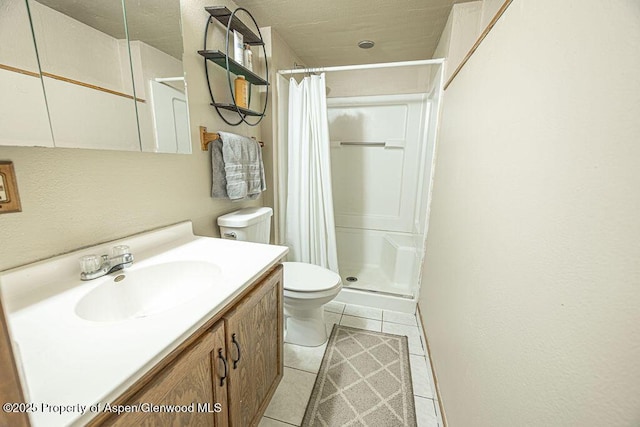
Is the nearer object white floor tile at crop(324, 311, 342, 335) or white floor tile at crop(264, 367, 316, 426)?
white floor tile at crop(264, 367, 316, 426)

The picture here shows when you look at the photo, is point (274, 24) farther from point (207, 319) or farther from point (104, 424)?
point (104, 424)

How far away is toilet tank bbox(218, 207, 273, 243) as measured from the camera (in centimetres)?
142

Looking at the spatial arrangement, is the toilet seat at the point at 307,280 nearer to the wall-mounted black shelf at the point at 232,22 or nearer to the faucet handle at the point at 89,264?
the faucet handle at the point at 89,264

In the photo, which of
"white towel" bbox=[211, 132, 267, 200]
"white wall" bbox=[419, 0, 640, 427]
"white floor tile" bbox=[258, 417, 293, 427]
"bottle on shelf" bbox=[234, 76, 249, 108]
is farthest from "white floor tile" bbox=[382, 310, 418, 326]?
"bottle on shelf" bbox=[234, 76, 249, 108]

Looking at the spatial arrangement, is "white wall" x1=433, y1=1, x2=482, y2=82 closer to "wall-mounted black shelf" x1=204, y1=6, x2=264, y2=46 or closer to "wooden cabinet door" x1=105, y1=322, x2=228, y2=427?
"wall-mounted black shelf" x1=204, y1=6, x2=264, y2=46

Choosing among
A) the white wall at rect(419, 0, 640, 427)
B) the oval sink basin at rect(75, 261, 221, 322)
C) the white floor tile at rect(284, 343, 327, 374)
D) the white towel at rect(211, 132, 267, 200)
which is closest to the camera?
the white wall at rect(419, 0, 640, 427)

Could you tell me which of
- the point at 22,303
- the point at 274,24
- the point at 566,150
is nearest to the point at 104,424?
the point at 22,303

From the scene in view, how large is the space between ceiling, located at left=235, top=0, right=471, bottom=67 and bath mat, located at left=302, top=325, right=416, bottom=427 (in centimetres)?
214

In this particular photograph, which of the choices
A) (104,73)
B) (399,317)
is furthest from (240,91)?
(399,317)

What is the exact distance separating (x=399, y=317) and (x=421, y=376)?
0.55 m

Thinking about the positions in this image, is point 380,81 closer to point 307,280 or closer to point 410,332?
point 307,280

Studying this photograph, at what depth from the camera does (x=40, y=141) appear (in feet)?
2.26

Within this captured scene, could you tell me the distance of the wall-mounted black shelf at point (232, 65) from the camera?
1271 millimetres

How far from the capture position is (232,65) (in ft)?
4.60
